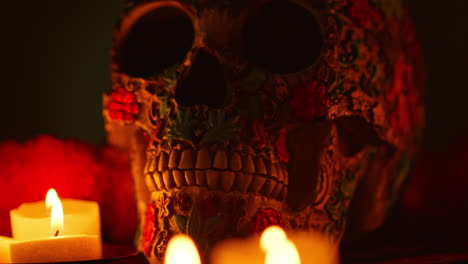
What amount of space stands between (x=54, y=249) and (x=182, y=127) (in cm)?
26

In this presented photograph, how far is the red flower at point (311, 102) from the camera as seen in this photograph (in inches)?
36.1

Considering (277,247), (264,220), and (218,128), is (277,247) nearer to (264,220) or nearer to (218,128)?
(264,220)

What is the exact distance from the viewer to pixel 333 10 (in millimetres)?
977

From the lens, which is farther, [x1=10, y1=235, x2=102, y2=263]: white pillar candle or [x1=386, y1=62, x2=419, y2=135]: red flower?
[x1=386, y1=62, x2=419, y2=135]: red flower

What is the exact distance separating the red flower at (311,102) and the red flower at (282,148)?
0.04 meters

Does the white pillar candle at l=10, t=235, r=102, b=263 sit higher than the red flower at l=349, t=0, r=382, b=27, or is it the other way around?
the red flower at l=349, t=0, r=382, b=27

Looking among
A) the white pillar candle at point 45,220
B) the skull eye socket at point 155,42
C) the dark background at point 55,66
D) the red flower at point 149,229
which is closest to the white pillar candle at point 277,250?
the red flower at point 149,229

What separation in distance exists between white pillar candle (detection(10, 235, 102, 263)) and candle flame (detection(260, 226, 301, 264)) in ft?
0.79

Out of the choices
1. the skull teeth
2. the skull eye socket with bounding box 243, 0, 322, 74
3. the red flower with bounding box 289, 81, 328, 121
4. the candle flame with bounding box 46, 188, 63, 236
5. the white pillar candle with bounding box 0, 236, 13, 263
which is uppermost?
the skull eye socket with bounding box 243, 0, 322, 74

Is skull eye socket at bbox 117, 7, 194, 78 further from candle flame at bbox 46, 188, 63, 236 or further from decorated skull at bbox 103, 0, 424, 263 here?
candle flame at bbox 46, 188, 63, 236

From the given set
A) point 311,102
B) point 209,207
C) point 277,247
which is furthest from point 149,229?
point 311,102

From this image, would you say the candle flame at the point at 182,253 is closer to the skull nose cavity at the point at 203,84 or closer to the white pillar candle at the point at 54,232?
the white pillar candle at the point at 54,232

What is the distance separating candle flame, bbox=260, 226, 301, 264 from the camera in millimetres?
724

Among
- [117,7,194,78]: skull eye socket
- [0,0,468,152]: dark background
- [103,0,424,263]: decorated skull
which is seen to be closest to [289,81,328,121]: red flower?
[103,0,424,263]: decorated skull
